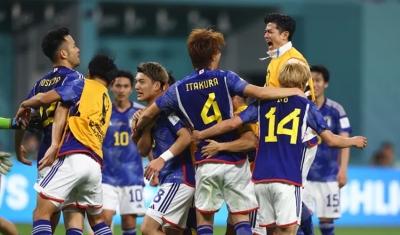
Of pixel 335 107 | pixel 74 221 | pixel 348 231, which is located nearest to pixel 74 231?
pixel 74 221

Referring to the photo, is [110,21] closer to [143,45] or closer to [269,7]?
[143,45]

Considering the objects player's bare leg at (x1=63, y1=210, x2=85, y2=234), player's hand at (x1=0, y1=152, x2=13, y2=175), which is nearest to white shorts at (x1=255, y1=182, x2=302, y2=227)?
player's bare leg at (x1=63, y1=210, x2=85, y2=234)

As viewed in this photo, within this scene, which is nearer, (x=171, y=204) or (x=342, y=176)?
(x=171, y=204)

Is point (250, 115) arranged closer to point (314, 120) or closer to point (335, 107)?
point (314, 120)

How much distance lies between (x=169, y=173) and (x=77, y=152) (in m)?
0.82

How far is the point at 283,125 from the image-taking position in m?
7.27

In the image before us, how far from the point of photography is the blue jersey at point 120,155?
10484 millimetres

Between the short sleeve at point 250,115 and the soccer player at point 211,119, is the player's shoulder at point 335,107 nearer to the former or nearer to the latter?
the soccer player at point 211,119

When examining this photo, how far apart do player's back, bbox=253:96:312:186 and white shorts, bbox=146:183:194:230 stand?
69 cm

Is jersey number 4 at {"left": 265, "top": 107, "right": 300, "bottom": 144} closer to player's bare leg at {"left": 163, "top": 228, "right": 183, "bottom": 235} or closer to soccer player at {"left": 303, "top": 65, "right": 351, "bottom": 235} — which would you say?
player's bare leg at {"left": 163, "top": 228, "right": 183, "bottom": 235}

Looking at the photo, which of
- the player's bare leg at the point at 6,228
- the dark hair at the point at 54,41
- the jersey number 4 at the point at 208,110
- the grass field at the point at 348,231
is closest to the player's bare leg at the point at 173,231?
the jersey number 4 at the point at 208,110

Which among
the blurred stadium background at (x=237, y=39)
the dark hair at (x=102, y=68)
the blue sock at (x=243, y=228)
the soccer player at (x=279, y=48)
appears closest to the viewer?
the blue sock at (x=243, y=228)

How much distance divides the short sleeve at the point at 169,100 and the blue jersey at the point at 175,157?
0.15 m

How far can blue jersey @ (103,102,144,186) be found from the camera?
34.4 feet
